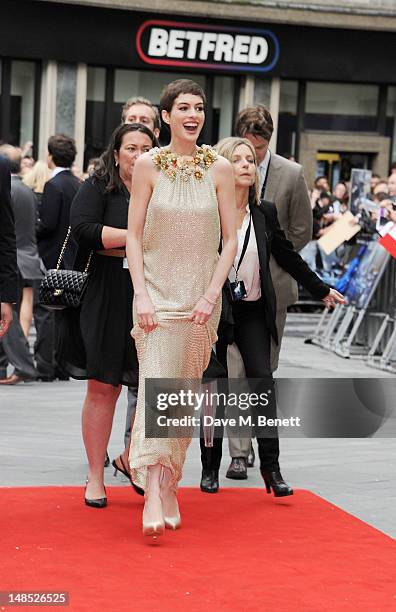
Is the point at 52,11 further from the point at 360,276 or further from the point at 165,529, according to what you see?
the point at 165,529

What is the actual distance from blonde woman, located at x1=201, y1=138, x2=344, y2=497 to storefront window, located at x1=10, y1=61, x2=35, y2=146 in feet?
59.6

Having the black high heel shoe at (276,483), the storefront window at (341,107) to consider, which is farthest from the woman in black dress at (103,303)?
the storefront window at (341,107)

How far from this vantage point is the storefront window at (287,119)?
27703 mm

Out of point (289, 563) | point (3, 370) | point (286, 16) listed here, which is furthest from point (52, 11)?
point (289, 563)

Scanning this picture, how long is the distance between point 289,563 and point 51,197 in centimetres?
606

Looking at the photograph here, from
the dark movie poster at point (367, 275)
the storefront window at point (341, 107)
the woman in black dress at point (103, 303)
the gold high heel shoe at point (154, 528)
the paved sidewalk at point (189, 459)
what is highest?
the storefront window at point (341, 107)

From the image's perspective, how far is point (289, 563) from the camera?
6008mm

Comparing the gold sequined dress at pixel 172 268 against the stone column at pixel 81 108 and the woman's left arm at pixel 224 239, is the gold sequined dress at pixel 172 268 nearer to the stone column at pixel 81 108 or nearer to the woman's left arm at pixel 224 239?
the woman's left arm at pixel 224 239

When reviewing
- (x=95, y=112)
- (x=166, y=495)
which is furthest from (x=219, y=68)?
(x=166, y=495)

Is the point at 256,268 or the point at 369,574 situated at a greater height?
the point at 256,268

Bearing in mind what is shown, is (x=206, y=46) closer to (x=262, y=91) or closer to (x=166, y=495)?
(x=262, y=91)

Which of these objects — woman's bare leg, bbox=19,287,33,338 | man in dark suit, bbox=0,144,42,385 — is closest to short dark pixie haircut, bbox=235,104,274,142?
man in dark suit, bbox=0,144,42,385

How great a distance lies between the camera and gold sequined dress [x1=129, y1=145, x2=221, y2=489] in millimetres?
6445

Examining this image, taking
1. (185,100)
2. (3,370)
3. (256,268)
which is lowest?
(3,370)
